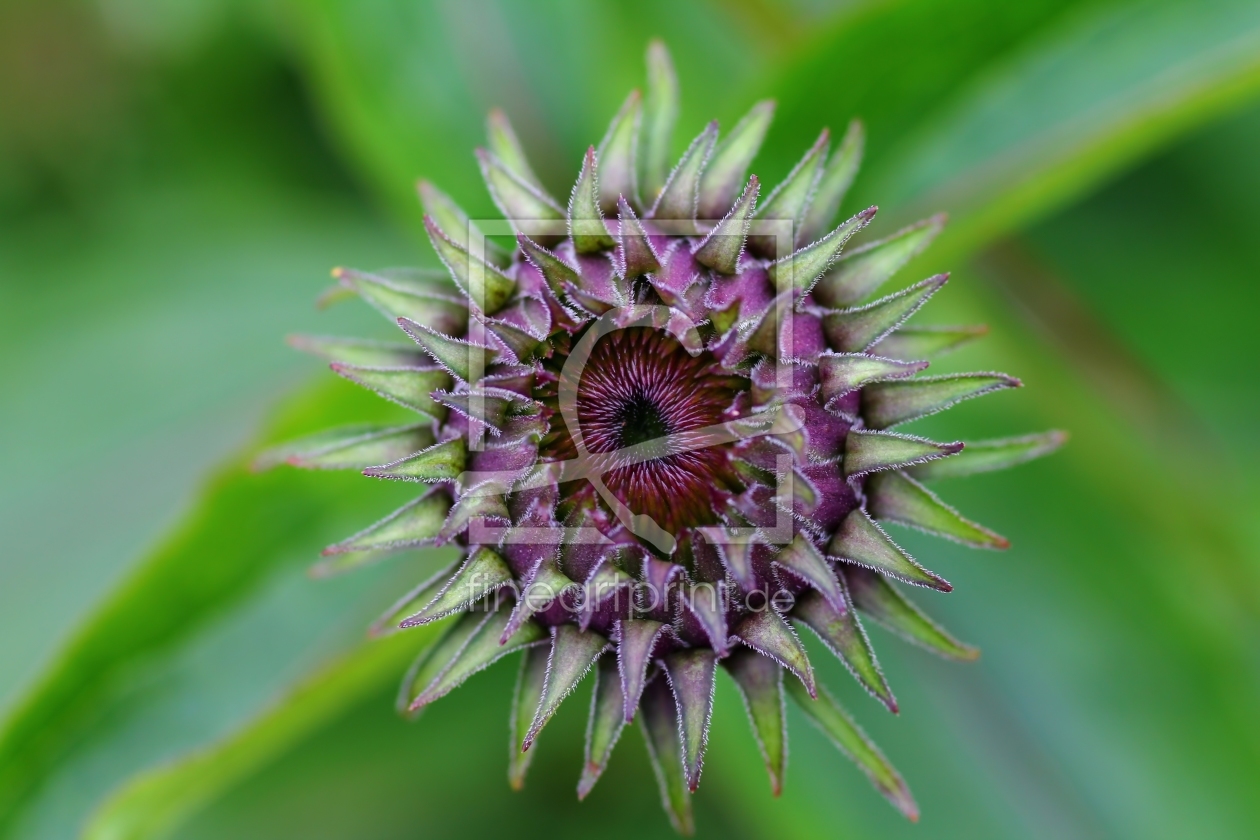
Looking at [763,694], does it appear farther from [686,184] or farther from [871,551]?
[686,184]

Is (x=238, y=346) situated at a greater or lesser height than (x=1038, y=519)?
greater

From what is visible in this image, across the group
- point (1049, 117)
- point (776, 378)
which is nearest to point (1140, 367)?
point (1049, 117)

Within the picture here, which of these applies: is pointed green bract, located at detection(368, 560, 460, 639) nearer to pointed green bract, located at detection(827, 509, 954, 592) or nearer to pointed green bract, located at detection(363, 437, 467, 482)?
pointed green bract, located at detection(363, 437, 467, 482)

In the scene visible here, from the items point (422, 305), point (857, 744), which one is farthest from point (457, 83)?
point (857, 744)

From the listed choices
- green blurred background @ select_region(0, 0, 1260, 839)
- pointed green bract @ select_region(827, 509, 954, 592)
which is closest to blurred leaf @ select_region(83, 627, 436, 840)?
green blurred background @ select_region(0, 0, 1260, 839)

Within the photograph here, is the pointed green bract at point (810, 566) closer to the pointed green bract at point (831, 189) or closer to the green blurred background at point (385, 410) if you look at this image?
the pointed green bract at point (831, 189)

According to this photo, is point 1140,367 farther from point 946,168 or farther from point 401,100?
point 401,100
